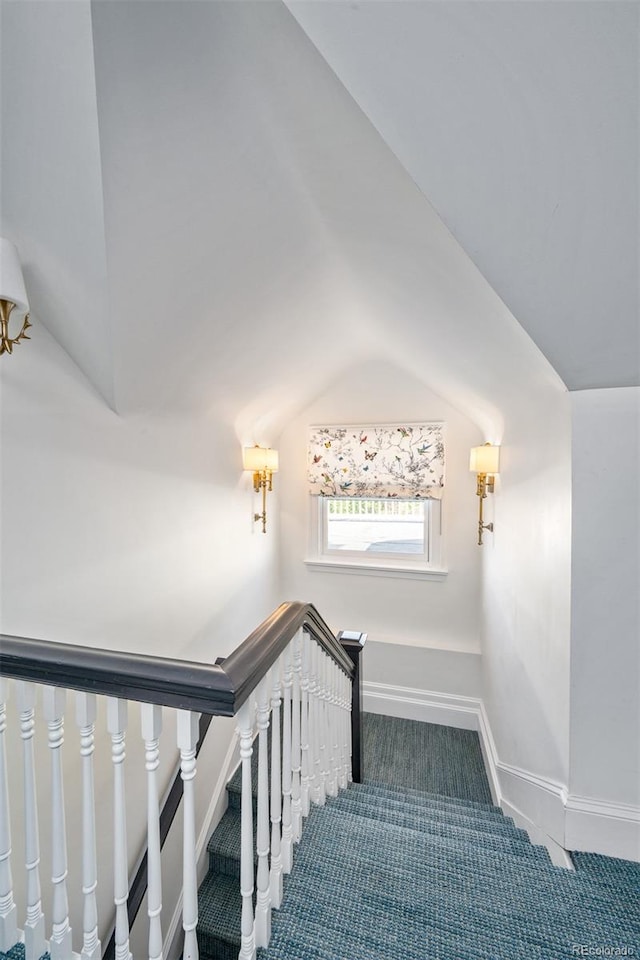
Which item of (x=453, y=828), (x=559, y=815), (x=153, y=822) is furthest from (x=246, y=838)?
(x=559, y=815)

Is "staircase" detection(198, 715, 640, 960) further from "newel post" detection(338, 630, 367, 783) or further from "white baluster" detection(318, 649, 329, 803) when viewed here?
"newel post" detection(338, 630, 367, 783)

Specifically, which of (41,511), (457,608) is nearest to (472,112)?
(41,511)

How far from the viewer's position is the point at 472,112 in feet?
2.88

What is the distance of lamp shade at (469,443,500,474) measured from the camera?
279 centimetres

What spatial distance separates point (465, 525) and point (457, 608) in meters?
0.71

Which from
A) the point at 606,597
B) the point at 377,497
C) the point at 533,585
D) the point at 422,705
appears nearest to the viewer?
the point at 606,597

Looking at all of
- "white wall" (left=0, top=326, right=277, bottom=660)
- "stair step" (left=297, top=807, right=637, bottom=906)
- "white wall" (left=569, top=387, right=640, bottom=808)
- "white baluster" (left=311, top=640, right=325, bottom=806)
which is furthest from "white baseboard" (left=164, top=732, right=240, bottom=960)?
"white wall" (left=569, top=387, right=640, bottom=808)

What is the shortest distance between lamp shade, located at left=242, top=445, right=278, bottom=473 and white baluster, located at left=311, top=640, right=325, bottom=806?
1.77m

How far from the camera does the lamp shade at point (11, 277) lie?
120cm

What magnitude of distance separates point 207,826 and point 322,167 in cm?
323

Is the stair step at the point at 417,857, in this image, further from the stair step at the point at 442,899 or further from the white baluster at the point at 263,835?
the white baluster at the point at 263,835

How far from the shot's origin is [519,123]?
873mm

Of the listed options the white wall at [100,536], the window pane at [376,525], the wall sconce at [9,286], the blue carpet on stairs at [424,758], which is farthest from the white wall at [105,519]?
the blue carpet on stairs at [424,758]

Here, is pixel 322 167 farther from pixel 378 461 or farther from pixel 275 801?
pixel 378 461
